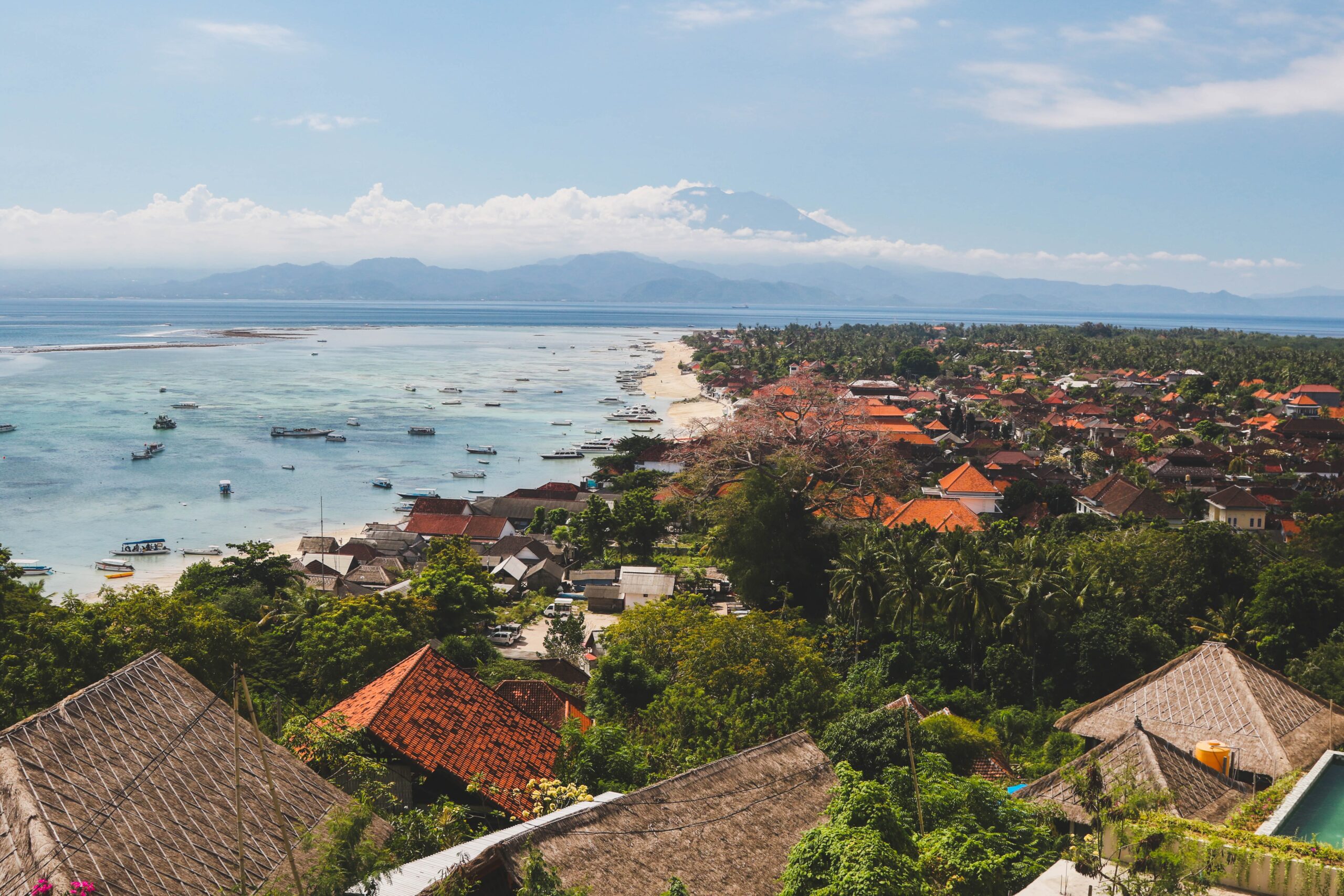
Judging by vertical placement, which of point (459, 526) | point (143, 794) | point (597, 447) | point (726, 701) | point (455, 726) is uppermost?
point (143, 794)

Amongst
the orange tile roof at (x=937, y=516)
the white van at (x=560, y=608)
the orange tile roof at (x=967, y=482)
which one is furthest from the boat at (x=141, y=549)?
the orange tile roof at (x=967, y=482)

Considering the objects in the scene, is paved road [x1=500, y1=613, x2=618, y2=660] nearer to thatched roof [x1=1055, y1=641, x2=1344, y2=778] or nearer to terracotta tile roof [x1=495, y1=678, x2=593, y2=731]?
terracotta tile roof [x1=495, y1=678, x2=593, y2=731]

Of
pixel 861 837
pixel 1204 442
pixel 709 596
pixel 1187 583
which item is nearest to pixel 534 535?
pixel 709 596

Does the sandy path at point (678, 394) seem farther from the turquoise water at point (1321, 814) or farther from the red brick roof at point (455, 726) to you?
the turquoise water at point (1321, 814)

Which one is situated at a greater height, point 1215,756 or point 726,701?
point 1215,756

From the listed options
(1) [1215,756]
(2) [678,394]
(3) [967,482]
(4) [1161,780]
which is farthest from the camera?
(2) [678,394]

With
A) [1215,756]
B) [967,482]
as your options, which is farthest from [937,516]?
[1215,756]

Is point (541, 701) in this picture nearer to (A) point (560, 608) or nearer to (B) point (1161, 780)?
(B) point (1161, 780)
